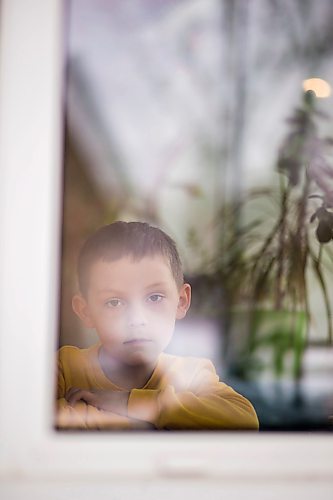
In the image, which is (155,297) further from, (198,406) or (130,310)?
(198,406)

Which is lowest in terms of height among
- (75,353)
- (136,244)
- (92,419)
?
(92,419)

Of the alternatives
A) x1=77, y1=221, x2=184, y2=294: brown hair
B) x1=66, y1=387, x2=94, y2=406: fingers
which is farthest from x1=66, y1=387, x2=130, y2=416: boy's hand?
x1=77, y1=221, x2=184, y2=294: brown hair

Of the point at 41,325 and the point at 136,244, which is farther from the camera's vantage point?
the point at 136,244

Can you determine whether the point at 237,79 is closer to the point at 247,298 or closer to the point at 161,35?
the point at 161,35

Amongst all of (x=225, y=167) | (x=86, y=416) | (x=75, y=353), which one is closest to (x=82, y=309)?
(x=75, y=353)

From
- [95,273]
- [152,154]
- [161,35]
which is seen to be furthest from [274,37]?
A: [95,273]

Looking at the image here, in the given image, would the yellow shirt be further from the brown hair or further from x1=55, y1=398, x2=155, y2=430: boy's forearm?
the brown hair

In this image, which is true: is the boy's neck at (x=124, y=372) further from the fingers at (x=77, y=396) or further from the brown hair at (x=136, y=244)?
the brown hair at (x=136, y=244)

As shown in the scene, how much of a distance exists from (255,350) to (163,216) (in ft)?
0.95

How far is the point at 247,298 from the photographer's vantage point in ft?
3.76

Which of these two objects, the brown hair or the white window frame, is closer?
the white window frame

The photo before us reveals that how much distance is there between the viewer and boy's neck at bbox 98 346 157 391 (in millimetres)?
1108

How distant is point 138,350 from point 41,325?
193mm

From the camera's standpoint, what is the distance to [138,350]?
1119 millimetres
